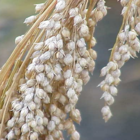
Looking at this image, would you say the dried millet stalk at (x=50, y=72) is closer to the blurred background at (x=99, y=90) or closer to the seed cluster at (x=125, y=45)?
the seed cluster at (x=125, y=45)

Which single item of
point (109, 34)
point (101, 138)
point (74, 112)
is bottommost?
point (101, 138)

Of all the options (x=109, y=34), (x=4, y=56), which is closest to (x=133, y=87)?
(x=109, y=34)

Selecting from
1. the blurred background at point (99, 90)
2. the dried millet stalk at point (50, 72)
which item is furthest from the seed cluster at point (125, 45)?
the blurred background at point (99, 90)

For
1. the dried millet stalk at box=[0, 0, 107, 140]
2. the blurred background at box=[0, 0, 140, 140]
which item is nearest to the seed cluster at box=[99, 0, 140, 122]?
the dried millet stalk at box=[0, 0, 107, 140]

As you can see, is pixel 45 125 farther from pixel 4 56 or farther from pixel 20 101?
pixel 4 56

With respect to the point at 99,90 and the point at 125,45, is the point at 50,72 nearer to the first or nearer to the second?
the point at 125,45

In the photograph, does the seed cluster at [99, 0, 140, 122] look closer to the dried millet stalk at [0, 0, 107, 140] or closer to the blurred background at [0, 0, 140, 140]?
the dried millet stalk at [0, 0, 107, 140]
